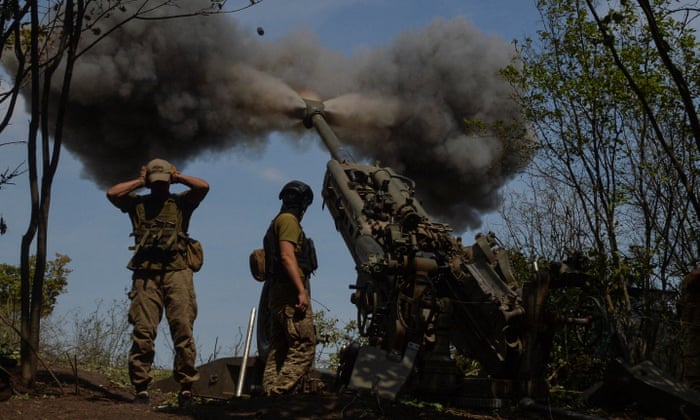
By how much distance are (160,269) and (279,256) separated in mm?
973

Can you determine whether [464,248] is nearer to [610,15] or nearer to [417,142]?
[610,15]

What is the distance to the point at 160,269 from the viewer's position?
6.69 meters

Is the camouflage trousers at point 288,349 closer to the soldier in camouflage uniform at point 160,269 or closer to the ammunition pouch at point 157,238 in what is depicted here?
the soldier in camouflage uniform at point 160,269

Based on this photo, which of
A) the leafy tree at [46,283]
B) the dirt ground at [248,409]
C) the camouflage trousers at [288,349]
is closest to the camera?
the dirt ground at [248,409]

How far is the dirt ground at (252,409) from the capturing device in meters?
5.27

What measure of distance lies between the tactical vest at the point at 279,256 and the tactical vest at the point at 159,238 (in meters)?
0.69

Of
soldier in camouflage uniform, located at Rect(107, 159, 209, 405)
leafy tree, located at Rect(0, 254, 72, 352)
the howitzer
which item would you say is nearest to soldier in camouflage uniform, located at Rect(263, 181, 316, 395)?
the howitzer

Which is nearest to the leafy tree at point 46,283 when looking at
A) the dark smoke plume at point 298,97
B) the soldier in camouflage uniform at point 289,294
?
the dark smoke plume at point 298,97

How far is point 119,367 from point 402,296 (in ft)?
16.4

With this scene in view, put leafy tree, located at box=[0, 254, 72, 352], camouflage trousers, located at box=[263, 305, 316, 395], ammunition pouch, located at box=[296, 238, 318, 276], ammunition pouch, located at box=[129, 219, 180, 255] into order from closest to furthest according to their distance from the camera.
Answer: camouflage trousers, located at box=[263, 305, 316, 395] → ammunition pouch, located at box=[129, 219, 180, 255] → ammunition pouch, located at box=[296, 238, 318, 276] → leafy tree, located at box=[0, 254, 72, 352]

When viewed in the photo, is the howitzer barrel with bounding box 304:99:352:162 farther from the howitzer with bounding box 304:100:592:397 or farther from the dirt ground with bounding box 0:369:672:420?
the dirt ground with bounding box 0:369:672:420

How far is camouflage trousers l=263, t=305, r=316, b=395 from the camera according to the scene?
6418mm

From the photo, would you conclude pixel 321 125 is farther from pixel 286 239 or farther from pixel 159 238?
pixel 159 238

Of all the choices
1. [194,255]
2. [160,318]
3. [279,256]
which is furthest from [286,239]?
[160,318]
